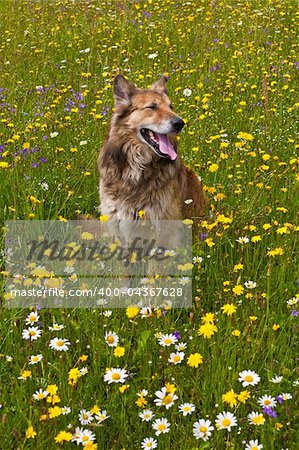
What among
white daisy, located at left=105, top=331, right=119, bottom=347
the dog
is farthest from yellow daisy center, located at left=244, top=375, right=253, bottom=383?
the dog

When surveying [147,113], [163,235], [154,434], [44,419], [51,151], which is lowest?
[154,434]

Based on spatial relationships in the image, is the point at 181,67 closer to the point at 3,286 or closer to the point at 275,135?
the point at 275,135

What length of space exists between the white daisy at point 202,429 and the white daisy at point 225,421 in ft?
0.11

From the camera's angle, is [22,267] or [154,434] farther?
[22,267]

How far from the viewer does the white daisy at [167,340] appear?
2.78 metres

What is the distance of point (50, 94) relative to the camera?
262 inches

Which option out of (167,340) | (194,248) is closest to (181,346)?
(167,340)

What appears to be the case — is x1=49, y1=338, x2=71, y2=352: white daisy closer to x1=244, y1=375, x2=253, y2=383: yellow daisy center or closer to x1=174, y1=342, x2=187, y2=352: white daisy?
x1=174, y1=342, x2=187, y2=352: white daisy

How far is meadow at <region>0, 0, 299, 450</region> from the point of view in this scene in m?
2.47

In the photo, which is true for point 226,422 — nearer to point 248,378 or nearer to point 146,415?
point 248,378

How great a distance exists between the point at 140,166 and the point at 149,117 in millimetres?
387

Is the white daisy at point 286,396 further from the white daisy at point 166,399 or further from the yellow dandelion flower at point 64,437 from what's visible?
the yellow dandelion flower at point 64,437

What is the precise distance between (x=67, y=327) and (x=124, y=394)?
0.64 metres

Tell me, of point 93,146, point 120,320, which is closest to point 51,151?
point 93,146
